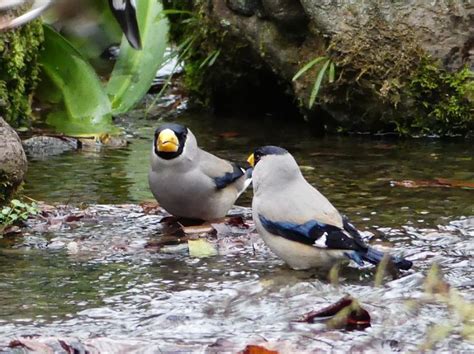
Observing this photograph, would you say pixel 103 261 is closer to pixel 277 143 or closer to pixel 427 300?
pixel 427 300

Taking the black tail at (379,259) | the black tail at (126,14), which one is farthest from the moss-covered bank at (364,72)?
the black tail at (379,259)

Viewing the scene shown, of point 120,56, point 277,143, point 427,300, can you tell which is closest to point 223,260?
point 427,300

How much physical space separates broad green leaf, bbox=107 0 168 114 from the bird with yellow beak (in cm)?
312

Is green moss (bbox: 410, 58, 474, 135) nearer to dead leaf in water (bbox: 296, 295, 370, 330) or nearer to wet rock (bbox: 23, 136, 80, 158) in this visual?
wet rock (bbox: 23, 136, 80, 158)

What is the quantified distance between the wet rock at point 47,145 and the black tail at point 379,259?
11.3 feet

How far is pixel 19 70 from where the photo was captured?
343 inches

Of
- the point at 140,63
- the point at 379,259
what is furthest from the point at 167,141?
the point at 140,63

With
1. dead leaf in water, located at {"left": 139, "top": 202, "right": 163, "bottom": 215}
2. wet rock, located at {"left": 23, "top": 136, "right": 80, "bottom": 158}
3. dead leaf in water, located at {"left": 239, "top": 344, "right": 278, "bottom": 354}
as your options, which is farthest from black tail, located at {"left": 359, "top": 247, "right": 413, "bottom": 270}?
wet rock, located at {"left": 23, "top": 136, "right": 80, "bottom": 158}

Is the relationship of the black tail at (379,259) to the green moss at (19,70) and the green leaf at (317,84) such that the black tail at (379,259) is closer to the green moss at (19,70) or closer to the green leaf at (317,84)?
the green leaf at (317,84)

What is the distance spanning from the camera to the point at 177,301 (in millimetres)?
4789

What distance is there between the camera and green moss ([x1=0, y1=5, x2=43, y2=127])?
845 cm

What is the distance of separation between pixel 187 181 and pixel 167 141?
0.24 m

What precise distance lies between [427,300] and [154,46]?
17.0 ft

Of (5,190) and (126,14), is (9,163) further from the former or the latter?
(126,14)
